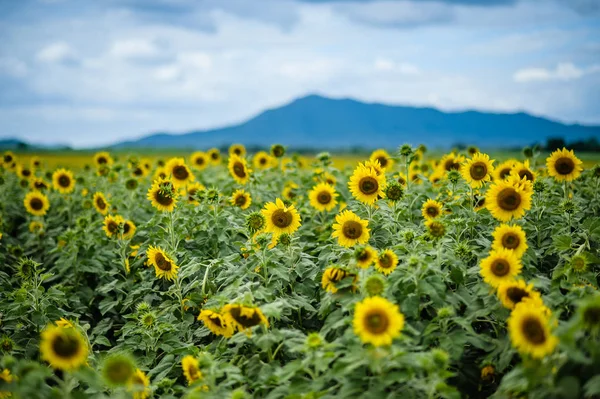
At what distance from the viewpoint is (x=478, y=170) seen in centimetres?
501

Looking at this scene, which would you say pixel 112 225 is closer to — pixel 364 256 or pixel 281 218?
pixel 281 218

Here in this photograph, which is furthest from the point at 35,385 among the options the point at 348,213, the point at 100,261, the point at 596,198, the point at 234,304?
the point at 596,198

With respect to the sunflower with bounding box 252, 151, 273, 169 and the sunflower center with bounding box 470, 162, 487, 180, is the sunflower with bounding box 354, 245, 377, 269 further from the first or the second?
the sunflower with bounding box 252, 151, 273, 169

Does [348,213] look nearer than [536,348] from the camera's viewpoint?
No

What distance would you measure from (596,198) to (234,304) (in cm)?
481

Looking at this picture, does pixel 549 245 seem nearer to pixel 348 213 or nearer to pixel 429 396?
pixel 348 213

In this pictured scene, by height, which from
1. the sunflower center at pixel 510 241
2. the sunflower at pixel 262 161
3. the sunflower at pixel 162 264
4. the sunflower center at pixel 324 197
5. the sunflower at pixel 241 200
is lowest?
the sunflower at pixel 162 264

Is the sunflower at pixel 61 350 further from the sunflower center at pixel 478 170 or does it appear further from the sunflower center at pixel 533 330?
the sunflower center at pixel 478 170

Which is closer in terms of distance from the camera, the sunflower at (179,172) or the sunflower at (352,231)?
the sunflower at (352,231)

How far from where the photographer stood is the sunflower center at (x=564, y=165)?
508 centimetres

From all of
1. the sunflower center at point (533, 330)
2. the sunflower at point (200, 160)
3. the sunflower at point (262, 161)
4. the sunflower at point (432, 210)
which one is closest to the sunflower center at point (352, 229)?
the sunflower at point (432, 210)

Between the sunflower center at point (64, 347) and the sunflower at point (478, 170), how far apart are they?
3906mm

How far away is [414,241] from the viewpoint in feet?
14.4

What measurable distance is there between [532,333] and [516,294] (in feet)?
1.75
